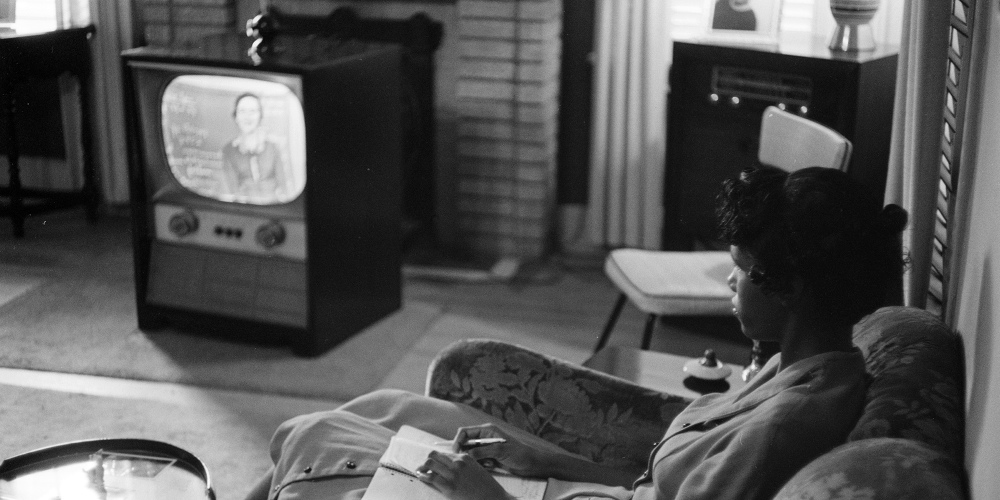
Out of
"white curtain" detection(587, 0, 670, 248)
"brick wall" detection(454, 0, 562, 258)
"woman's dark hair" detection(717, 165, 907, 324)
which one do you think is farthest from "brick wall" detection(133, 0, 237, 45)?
"woman's dark hair" detection(717, 165, 907, 324)

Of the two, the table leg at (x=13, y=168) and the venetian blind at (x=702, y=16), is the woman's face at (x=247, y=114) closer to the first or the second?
the table leg at (x=13, y=168)

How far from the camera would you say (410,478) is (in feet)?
4.63

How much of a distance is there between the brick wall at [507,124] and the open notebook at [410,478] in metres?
2.11

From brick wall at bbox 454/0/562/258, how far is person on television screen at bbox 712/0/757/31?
2.01 feet

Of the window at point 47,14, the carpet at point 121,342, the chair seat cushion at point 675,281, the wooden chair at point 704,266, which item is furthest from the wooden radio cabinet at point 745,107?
the window at point 47,14

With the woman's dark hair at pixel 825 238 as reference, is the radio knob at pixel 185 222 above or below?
below

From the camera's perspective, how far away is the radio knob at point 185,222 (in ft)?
9.25

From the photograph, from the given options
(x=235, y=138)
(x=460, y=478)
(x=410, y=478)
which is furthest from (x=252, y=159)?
(x=460, y=478)

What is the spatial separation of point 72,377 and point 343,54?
1.04 metres

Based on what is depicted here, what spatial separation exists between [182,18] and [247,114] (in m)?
0.49

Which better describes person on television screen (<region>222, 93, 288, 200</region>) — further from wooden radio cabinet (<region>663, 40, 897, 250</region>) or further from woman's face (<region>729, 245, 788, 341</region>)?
woman's face (<region>729, 245, 788, 341</region>)

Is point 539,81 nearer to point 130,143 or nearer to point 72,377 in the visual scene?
point 130,143

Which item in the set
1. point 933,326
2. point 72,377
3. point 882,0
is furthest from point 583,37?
point 933,326

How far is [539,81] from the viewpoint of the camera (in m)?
3.49
